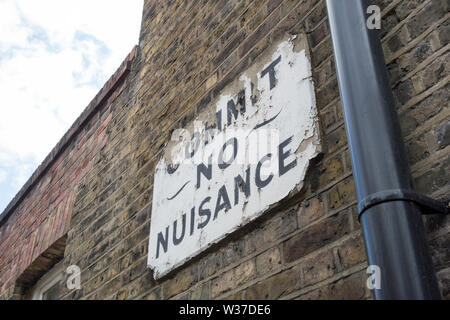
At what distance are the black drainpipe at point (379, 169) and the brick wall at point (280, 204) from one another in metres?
0.10

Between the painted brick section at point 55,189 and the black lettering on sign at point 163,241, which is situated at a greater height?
the painted brick section at point 55,189

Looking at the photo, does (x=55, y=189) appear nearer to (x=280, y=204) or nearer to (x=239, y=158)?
(x=239, y=158)

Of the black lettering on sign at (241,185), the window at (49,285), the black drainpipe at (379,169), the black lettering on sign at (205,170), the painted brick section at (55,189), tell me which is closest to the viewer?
the black drainpipe at (379,169)

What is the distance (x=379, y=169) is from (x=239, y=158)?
2.58 ft

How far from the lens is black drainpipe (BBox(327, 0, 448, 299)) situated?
104 cm

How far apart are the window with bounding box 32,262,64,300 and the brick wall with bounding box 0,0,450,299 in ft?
2.09

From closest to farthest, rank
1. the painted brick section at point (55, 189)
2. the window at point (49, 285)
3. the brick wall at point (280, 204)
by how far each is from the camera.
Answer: the brick wall at point (280, 204) → the painted brick section at point (55, 189) → the window at point (49, 285)

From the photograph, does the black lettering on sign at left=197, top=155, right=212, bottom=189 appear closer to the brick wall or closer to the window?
the brick wall

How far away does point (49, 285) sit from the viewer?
379cm

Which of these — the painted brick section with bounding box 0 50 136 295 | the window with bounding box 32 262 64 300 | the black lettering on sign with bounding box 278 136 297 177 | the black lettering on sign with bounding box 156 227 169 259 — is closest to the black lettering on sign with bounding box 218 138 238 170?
the black lettering on sign with bounding box 278 136 297 177

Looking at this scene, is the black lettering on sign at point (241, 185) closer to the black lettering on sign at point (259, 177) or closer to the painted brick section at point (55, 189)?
the black lettering on sign at point (259, 177)

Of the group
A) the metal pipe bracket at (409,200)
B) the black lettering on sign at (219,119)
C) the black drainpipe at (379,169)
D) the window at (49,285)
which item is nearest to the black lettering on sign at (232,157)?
the black lettering on sign at (219,119)

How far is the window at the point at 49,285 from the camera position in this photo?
12.1ft

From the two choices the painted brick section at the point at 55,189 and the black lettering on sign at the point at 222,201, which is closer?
the black lettering on sign at the point at 222,201
